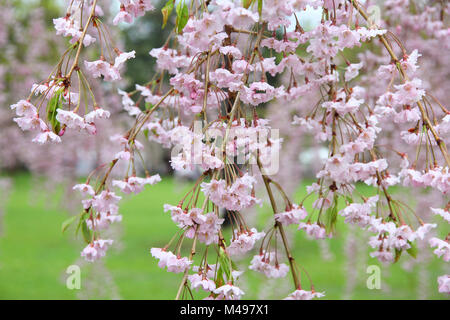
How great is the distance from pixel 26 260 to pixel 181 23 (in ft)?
28.8

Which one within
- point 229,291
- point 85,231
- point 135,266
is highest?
point 135,266

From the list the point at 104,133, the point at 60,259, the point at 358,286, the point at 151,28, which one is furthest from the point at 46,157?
the point at 151,28

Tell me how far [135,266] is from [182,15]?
25.1 ft

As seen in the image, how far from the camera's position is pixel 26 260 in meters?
9.29

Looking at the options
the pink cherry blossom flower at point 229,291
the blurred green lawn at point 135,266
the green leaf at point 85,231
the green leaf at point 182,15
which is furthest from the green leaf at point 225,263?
the blurred green lawn at point 135,266

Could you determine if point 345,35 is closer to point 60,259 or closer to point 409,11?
point 409,11

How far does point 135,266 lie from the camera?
28.5 ft

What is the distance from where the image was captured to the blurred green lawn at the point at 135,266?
21.9 ft

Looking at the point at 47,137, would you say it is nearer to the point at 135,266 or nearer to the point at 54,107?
the point at 54,107

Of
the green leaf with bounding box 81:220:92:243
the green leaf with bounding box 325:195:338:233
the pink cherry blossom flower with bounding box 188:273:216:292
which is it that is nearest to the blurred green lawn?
the green leaf with bounding box 81:220:92:243

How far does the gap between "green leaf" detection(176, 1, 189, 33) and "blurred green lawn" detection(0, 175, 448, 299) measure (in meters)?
3.28

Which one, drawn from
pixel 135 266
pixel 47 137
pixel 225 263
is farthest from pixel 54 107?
pixel 135 266

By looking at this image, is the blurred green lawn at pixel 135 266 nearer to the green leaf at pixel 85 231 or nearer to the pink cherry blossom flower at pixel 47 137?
the green leaf at pixel 85 231

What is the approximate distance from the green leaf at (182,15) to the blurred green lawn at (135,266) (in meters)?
3.28
